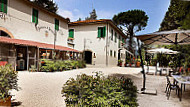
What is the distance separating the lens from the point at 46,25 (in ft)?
41.8

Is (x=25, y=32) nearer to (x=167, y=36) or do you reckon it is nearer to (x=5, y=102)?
(x=5, y=102)

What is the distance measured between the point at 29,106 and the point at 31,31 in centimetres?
963

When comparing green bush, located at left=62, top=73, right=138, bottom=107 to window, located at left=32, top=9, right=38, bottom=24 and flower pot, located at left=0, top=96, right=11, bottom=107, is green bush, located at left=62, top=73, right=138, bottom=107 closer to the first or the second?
flower pot, located at left=0, top=96, right=11, bottom=107

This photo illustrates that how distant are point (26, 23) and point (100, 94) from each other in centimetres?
1104

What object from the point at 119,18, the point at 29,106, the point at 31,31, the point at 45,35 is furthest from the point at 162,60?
the point at 29,106

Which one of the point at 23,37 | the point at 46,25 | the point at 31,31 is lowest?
the point at 23,37

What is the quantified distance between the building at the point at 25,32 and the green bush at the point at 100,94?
7719 mm

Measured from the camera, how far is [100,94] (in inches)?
85.9

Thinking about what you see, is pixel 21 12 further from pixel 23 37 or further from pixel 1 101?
pixel 1 101

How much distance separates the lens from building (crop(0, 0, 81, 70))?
8856 millimetres

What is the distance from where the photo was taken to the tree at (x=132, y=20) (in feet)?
85.3

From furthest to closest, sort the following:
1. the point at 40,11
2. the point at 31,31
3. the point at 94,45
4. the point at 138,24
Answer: the point at 138,24, the point at 94,45, the point at 40,11, the point at 31,31

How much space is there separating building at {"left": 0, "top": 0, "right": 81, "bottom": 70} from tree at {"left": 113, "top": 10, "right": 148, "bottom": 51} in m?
16.7

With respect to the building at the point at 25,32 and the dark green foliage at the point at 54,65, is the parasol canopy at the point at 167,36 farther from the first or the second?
the building at the point at 25,32
